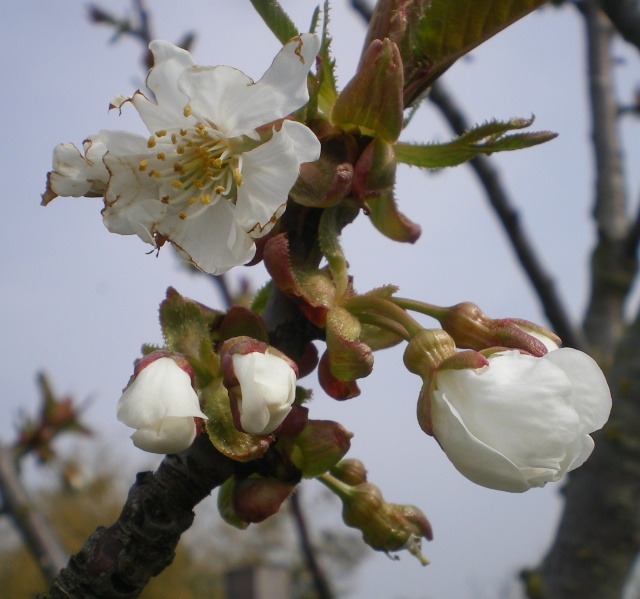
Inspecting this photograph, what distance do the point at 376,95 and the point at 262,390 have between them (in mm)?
287

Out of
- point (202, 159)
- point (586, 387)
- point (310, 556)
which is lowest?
point (310, 556)

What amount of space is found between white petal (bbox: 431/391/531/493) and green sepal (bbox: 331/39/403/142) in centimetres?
27

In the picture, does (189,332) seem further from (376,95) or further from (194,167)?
(376,95)

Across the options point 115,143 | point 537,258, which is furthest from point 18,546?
point 115,143

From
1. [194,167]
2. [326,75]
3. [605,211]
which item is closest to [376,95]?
[326,75]

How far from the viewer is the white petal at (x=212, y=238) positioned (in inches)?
23.8

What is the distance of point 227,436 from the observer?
0.57 meters

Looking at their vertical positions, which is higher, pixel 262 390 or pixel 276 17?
pixel 276 17

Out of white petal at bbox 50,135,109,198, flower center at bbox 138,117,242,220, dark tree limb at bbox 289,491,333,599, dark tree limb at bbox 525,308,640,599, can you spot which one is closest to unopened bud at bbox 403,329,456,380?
flower center at bbox 138,117,242,220

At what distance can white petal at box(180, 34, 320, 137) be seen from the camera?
0.58 metres

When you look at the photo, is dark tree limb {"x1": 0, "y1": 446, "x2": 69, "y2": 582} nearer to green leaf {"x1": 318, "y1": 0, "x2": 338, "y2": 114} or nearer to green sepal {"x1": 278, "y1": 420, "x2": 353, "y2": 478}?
green sepal {"x1": 278, "y1": 420, "x2": 353, "y2": 478}

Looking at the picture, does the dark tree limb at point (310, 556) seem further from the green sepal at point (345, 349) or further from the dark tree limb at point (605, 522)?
the green sepal at point (345, 349)

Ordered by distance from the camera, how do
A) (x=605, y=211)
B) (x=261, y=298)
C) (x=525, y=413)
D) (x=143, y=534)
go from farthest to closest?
1. (x=605, y=211)
2. (x=261, y=298)
3. (x=143, y=534)
4. (x=525, y=413)

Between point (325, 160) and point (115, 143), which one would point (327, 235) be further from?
point (115, 143)
